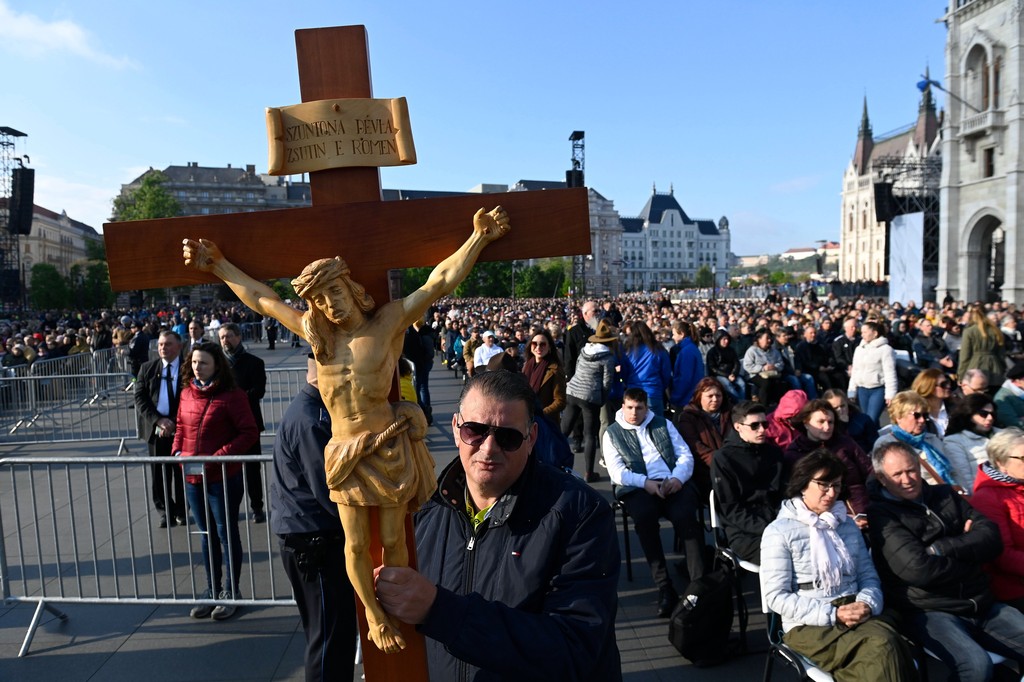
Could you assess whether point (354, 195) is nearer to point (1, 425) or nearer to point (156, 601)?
point (156, 601)

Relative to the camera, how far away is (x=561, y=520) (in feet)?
5.70

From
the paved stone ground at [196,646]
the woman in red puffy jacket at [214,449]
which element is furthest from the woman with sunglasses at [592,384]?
the woman in red puffy jacket at [214,449]

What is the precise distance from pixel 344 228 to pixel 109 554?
5029 mm

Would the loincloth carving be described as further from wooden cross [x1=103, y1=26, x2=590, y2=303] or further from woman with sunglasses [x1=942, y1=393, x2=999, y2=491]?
woman with sunglasses [x1=942, y1=393, x2=999, y2=491]

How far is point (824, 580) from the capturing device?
10.9ft

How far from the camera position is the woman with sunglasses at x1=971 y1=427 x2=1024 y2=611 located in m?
3.59

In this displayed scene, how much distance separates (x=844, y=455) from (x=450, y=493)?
389 cm

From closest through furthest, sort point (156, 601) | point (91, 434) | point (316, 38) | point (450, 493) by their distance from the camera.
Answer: point (316, 38), point (450, 493), point (156, 601), point (91, 434)

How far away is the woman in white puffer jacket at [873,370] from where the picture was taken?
7.83 meters

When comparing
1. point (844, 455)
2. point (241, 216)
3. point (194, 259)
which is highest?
point (241, 216)

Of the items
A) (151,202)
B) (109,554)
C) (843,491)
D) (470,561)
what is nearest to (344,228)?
(470,561)

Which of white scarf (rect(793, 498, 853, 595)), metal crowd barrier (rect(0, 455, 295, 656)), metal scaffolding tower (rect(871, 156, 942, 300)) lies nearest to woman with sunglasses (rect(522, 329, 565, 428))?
metal crowd barrier (rect(0, 455, 295, 656))

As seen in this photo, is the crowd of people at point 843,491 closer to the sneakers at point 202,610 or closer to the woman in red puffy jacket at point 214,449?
the woman in red puffy jacket at point 214,449

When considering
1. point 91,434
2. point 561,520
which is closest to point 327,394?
point 561,520
